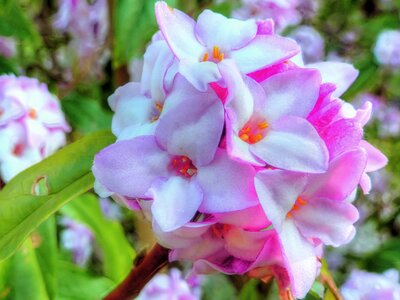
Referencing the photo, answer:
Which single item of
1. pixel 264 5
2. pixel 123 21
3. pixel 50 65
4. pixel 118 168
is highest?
pixel 118 168

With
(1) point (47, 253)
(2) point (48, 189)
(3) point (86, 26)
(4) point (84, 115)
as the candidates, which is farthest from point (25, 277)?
(3) point (86, 26)

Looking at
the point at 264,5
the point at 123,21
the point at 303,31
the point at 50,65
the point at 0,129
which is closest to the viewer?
the point at 0,129

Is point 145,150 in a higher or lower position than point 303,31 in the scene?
higher

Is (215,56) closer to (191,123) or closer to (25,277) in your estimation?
(191,123)

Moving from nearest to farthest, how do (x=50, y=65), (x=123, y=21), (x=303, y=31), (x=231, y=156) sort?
(x=231, y=156)
(x=123, y=21)
(x=303, y=31)
(x=50, y=65)

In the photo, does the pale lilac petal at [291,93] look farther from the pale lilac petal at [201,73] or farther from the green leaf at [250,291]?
the green leaf at [250,291]

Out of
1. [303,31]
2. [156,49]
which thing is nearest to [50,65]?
[303,31]

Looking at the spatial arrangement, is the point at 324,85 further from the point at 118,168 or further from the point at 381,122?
the point at 381,122
